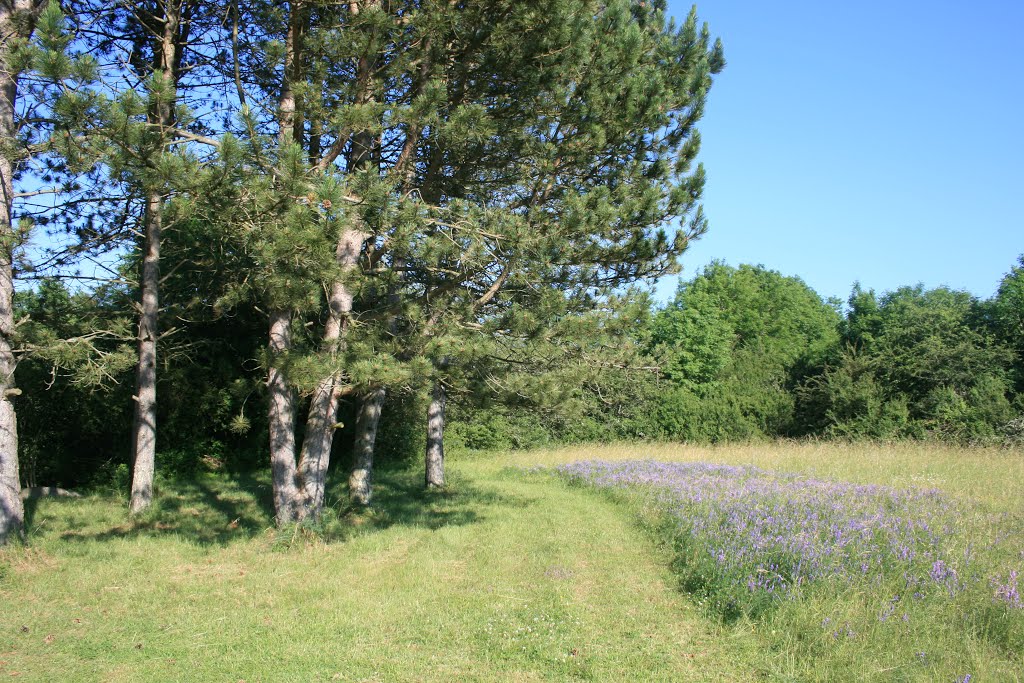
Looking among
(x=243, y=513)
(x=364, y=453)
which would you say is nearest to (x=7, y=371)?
(x=243, y=513)

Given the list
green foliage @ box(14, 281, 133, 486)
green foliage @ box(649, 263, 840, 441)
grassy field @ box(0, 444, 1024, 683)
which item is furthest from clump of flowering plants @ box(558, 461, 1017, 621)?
green foliage @ box(14, 281, 133, 486)

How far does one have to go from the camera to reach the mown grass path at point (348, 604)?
4480 mm

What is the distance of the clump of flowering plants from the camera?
5305 millimetres

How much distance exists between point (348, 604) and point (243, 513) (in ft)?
13.5

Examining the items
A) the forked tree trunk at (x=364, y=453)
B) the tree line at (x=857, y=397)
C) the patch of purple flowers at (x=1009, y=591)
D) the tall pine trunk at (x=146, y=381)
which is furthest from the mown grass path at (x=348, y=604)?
the tree line at (x=857, y=397)

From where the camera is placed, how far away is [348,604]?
567 cm

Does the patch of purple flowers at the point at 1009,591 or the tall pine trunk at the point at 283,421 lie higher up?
the tall pine trunk at the point at 283,421

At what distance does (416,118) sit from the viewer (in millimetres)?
6582

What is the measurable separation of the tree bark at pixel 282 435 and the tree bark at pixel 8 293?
2.39m

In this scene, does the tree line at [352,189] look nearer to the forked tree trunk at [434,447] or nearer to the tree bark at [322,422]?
the tree bark at [322,422]

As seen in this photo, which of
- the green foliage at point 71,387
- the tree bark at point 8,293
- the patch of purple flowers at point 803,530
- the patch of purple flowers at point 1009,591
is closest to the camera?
the patch of purple flowers at point 1009,591

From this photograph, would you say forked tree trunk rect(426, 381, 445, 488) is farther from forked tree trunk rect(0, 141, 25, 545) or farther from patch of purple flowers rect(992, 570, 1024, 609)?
patch of purple flowers rect(992, 570, 1024, 609)

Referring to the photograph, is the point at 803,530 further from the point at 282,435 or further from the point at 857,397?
the point at 857,397

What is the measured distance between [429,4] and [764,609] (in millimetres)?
6103
